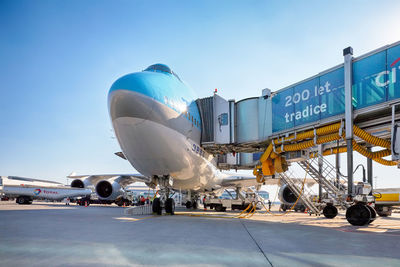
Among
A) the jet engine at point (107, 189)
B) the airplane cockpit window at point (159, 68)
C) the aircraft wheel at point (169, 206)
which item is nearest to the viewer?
the airplane cockpit window at point (159, 68)

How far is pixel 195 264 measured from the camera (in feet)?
11.0

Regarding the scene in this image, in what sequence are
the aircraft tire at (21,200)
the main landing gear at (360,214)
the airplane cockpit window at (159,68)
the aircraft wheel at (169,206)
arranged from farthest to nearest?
the aircraft tire at (21,200) < the aircraft wheel at (169,206) < the airplane cockpit window at (159,68) < the main landing gear at (360,214)

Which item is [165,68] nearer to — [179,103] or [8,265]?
[179,103]

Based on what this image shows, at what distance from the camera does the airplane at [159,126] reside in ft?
32.4

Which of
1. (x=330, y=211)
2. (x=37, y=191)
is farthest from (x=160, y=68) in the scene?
(x=37, y=191)

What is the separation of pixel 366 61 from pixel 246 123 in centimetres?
547

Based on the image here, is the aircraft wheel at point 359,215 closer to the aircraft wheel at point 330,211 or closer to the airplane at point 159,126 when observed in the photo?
the aircraft wheel at point 330,211

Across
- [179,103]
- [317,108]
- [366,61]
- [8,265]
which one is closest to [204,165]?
[179,103]

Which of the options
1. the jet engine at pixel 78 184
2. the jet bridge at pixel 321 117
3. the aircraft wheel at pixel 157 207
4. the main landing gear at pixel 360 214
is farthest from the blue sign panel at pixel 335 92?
the jet engine at pixel 78 184

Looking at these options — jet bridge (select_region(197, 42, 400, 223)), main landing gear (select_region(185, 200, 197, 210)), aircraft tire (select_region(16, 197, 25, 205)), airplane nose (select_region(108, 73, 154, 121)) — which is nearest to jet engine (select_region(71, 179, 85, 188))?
aircraft tire (select_region(16, 197, 25, 205))

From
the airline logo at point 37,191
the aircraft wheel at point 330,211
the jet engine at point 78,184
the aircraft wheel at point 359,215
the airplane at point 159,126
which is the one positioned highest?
the airplane at point 159,126

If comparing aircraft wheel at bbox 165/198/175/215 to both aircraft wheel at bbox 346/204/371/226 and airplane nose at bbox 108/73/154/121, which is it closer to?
airplane nose at bbox 108/73/154/121

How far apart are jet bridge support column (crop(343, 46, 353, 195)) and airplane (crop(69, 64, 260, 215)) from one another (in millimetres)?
6045

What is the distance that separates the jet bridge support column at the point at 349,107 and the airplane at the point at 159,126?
6045 millimetres
